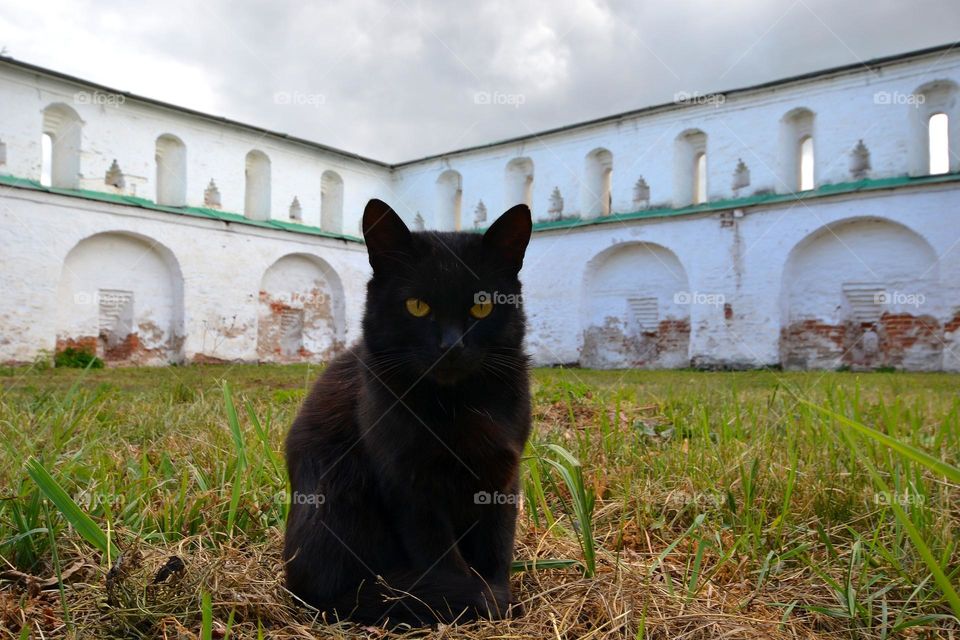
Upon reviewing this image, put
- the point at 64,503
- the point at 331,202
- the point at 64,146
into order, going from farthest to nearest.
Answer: the point at 331,202, the point at 64,146, the point at 64,503

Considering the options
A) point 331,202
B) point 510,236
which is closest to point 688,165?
point 331,202

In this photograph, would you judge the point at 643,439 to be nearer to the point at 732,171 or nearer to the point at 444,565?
the point at 444,565

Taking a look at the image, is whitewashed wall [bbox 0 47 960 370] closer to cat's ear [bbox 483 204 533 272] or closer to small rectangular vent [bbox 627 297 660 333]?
small rectangular vent [bbox 627 297 660 333]

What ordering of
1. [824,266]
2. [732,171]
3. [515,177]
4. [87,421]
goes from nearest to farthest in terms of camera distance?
[87,421], [824,266], [732,171], [515,177]

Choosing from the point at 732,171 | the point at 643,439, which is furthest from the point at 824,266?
the point at 643,439

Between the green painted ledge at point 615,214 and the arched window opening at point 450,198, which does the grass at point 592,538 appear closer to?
the green painted ledge at point 615,214

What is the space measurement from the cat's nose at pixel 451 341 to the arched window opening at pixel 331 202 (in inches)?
789

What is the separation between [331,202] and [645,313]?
11.1m

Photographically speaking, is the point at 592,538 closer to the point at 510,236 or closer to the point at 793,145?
the point at 510,236

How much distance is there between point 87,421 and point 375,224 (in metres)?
2.53

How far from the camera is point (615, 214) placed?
60.6ft

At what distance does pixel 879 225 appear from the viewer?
49.1 ft

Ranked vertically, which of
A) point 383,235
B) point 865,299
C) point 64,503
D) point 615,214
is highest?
point 615,214

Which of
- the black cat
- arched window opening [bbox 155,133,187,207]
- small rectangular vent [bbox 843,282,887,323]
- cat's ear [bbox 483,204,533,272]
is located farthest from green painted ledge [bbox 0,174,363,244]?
cat's ear [bbox 483,204,533,272]
